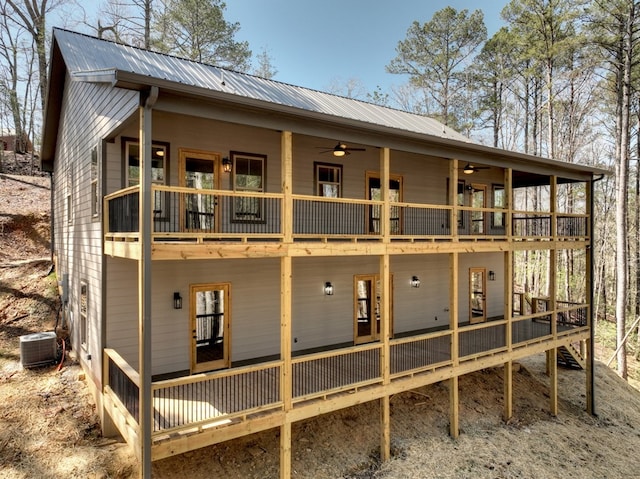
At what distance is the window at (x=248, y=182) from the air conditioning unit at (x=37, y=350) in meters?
6.04

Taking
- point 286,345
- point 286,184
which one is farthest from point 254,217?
point 286,345

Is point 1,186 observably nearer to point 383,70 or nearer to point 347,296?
point 347,296

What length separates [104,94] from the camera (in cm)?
753

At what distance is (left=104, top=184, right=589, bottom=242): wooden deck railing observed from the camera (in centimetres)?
641

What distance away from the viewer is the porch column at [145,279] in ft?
17.5

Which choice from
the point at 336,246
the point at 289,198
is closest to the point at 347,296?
the point at 336,246

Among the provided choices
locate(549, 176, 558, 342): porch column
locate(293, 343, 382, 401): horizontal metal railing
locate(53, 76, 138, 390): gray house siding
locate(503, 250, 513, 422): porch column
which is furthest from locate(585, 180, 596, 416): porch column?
locate(53, 76, 138, 390): gray house siding

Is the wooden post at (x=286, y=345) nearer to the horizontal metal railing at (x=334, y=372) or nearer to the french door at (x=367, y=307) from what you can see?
the horizontal metal railing at (x=334, y=372)

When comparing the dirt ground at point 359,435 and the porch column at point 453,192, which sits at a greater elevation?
the porch column at point 453,192

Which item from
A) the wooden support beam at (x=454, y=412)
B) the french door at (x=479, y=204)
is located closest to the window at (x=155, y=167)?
the wooden support beam at (x=454, y=412)

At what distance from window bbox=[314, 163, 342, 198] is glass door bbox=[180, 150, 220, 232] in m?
2.71

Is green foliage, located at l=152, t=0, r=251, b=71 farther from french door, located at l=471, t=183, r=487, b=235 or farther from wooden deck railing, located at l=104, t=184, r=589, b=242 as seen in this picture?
french door, located at l=471, t=183, r=487, b=235

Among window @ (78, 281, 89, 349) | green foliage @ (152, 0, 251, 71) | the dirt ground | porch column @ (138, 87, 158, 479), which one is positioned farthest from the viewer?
green foliage @ (152, 0, 251, 71)

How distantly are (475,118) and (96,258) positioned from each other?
85.0 feet
